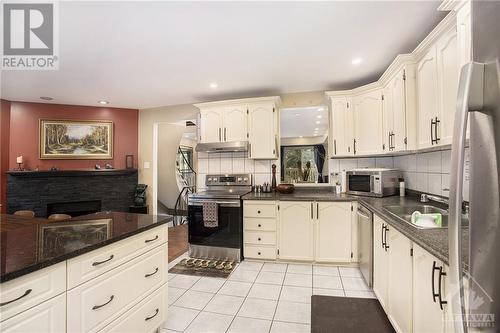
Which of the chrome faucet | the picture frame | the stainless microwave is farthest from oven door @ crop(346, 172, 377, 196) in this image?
the picture frame

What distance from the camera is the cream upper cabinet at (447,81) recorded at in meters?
1.55

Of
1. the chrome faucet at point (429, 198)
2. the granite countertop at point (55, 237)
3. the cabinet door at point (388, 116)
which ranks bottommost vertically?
the granite countertop at point (55, 237)

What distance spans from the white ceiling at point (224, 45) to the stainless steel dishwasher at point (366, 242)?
1716 millimetres

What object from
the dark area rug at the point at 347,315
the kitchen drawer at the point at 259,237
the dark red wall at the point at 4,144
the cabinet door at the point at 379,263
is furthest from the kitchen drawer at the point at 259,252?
the dark red wall at the point at 4,144

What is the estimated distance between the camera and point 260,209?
3.00 m

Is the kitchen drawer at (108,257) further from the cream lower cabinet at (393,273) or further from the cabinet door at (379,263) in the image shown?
the cabinet door at (379,263)

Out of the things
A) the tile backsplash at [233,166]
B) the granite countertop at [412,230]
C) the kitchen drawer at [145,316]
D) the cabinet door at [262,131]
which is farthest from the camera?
the tile backsplash at [233,166]

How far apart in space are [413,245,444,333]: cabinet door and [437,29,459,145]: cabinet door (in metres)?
0.90

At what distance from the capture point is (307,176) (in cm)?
352

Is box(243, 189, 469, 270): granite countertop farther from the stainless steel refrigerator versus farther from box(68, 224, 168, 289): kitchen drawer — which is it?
box(68, 224, 168, 289): kitchen drawer

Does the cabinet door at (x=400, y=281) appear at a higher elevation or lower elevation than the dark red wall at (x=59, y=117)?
lower

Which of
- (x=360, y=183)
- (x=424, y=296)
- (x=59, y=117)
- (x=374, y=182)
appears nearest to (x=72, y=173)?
(x=59, y=117)

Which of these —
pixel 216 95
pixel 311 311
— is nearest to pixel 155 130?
pixel 216 95

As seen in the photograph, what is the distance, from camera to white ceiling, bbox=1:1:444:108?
1.76m
